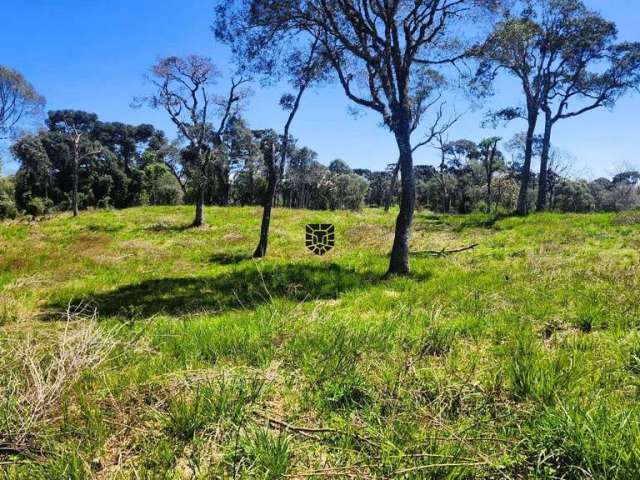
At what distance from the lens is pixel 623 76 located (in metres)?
22.3

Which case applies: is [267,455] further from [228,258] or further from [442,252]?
[228,258]

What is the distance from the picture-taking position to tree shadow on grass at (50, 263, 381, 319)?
28.0ft

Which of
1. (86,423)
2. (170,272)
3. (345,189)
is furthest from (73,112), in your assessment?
(86,423)

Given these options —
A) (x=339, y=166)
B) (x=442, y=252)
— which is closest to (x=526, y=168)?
(x=442, y=252)

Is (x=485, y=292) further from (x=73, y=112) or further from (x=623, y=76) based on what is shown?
(x=73, y=112)

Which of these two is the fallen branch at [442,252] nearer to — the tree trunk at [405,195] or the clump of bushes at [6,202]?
the tree trunk at [405,195]

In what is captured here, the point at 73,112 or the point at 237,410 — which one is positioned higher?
the point at 73,112

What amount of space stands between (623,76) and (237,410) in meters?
28.5

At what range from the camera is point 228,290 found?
399 inches

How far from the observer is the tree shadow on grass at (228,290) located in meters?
8.54

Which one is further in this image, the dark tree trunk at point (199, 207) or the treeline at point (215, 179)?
the treeline at point (215, 179)

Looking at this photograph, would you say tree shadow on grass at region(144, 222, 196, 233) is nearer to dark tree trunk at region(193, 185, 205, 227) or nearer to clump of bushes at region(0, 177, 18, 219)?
dark tree trunk at region(193, 185, 205, 227)

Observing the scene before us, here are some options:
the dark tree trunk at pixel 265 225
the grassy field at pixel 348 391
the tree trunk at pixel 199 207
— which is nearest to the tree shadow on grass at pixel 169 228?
the tree trunk at pixel 199 207

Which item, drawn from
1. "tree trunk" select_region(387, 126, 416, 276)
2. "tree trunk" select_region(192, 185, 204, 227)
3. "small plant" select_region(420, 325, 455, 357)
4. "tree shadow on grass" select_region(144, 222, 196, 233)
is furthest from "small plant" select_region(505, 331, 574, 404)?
"tree trunk" select_region(192, 185, 204, 227)
